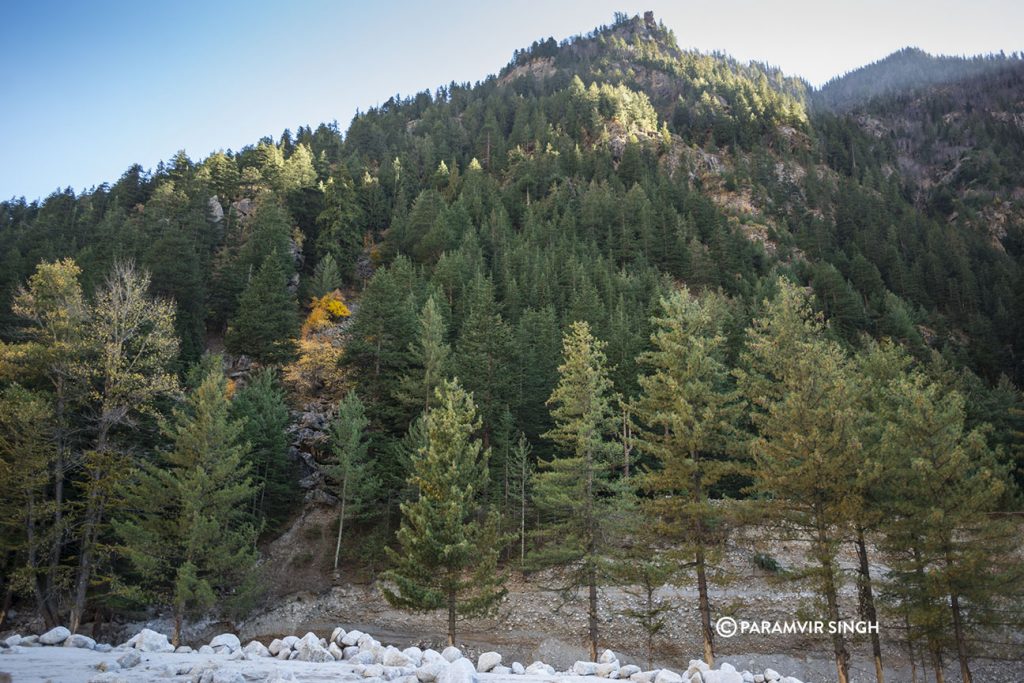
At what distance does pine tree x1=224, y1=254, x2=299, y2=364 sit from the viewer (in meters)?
40.3

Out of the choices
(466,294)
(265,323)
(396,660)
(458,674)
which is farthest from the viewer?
(466,294)

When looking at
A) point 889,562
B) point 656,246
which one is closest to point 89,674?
point 889,562

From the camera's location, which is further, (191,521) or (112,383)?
(191,521)

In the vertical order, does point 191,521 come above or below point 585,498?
below

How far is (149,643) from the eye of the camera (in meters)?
11.1

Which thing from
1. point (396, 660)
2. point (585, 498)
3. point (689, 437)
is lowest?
point (396, 660)

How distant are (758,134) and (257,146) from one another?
306 feet

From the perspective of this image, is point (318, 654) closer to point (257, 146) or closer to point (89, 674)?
point (89, 674)

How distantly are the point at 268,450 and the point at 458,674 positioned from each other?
2431cm

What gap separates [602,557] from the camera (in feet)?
63.0

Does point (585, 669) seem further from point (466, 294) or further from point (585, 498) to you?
point (466, 294)

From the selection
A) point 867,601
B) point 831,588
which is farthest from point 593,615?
point 867,601

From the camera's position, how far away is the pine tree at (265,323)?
132ft

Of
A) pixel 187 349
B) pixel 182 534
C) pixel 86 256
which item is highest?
pixel 86 256
